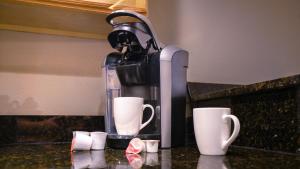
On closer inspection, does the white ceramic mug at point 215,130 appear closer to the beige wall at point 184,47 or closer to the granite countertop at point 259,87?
the granite countertop at point 259,87

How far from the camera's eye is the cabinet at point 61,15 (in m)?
1.05

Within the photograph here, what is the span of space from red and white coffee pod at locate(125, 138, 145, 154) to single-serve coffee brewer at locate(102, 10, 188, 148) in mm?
75

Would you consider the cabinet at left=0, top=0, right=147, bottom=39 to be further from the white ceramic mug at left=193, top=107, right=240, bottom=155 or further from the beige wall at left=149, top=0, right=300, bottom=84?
the white ceramic mug at left=193, top=107, right=240, bottom=155

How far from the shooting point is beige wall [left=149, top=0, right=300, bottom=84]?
1521 mm

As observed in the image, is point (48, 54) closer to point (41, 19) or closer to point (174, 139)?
point (41, 19)

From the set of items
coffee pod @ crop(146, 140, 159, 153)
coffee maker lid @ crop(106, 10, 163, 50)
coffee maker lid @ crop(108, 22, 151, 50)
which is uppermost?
coffee maker lid @ crop(106, 10, 163, 50)

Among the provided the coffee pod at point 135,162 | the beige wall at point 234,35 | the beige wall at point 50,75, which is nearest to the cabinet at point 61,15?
the beige wall at point 50,75

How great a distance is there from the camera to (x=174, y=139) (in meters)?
1.00

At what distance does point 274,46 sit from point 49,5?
1.25 meters

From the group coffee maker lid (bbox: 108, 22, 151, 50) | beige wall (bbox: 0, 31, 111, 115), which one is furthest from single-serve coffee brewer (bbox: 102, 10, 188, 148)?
beige wall (bbox: 0, 31, 111, 115)

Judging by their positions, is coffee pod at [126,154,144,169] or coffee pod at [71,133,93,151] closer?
coffee pod at [126,154,144,169]

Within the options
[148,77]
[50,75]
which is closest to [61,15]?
[50,75]

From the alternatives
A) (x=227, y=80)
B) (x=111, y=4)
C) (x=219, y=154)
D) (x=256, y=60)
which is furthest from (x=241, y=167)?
(x=256, y=60)

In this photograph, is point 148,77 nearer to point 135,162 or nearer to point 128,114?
point 128,114
